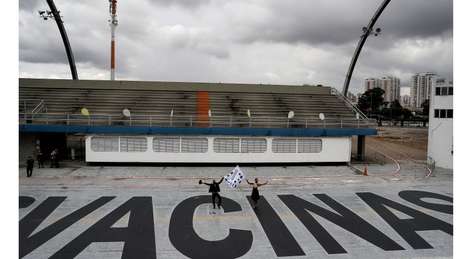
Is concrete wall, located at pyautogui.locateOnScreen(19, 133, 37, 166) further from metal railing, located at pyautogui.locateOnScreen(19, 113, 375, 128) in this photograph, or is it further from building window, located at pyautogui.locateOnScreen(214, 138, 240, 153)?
building window, located at pyautogui.locateOnScreen(214, 138, 240, 153)

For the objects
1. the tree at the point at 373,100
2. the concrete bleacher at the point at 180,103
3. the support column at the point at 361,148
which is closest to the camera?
the concrete bleacher at the point at 180,103

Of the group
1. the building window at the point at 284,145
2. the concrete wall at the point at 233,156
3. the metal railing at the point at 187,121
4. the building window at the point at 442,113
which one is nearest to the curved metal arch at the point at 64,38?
the metal railing at the point at 187,121

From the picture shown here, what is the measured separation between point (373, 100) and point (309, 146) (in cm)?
9688

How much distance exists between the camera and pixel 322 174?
25203 mm

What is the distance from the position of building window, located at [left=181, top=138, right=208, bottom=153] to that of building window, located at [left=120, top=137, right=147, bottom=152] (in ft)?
10.5

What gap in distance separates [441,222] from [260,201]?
348 inches

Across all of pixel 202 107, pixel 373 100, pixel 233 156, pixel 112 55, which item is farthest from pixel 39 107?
pixel 373 100

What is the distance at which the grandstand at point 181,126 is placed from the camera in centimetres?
2644

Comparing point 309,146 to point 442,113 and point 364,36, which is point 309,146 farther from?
point 364,36

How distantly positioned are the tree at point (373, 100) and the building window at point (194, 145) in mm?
Answer: 101599

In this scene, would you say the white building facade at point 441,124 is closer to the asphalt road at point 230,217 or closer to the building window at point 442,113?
the building window at point 442,113

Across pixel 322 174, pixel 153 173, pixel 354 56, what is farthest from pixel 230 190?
pixel 354 56

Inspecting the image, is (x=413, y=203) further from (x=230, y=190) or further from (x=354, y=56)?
(x=354, y=56)

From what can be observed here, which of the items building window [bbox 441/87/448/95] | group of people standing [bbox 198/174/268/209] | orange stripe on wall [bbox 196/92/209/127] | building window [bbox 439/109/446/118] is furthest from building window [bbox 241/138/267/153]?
building window [bbox 441/87/448/95]
